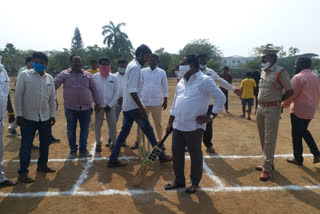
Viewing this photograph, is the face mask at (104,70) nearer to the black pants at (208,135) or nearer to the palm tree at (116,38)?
the black pants at (208,135)

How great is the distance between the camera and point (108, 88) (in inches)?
221

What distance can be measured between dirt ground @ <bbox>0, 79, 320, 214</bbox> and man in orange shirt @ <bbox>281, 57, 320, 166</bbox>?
61cm

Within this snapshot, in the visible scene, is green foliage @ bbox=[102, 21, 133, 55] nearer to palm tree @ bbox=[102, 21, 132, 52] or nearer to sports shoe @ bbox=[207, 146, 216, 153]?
palm tree @ bbox=[102, 21, 132, 52]

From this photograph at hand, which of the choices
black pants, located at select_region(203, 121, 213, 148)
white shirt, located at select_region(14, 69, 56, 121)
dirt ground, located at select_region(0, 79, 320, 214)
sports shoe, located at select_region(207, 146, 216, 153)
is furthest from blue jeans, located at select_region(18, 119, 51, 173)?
sports shoe, located at select_region(207, 146, 216, 153)

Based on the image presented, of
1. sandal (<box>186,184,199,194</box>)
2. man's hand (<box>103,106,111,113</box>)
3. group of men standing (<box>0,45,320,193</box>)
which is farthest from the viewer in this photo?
man's hand (<box>103,106,111,113</box>)

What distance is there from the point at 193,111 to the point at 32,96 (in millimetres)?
2723

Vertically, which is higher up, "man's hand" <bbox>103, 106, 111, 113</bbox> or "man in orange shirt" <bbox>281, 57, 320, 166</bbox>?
"man in orange shirt" <bbox>281, 57, 320, 166</bbox>

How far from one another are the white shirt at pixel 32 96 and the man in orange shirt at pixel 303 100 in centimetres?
455

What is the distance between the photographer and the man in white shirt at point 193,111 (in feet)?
11.4

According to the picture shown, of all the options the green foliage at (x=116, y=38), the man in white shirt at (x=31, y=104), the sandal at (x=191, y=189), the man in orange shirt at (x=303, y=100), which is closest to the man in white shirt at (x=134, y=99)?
the sandal at (x=191, y=189)

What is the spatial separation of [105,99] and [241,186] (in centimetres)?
352

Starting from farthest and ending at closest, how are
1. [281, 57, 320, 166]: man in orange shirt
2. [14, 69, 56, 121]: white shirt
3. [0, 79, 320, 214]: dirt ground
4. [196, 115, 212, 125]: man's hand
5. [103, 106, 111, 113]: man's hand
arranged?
1. [103, 106, 111, 113]: man's hand
2. [281, 57, 320, 166]: man in orange shirt
3. [14, 69, 56, 121]: white shirt
4. [196, 115, 212, 125]: man's hand
5. [0, 79, 320, 214]: dirt ground

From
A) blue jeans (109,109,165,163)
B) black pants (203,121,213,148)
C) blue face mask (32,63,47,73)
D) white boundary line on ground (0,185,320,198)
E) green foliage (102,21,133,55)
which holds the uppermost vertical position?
green foliage (102,21,133,55)

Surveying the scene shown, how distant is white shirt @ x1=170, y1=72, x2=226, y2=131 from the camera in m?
3.48
